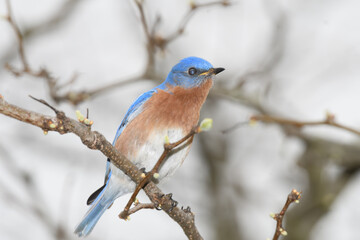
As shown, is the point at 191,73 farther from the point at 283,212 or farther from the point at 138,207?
the point at 283,212

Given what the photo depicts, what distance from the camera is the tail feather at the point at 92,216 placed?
18.4 feet

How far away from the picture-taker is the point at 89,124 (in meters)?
3.42

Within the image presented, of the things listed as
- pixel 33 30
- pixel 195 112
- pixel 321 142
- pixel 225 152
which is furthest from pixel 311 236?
pixel 33 30

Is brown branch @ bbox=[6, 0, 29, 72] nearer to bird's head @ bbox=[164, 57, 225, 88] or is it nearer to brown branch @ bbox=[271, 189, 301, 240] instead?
bird's head @ bbox=[164, 57, 225, 88]

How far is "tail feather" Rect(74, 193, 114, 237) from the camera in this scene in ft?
18.4

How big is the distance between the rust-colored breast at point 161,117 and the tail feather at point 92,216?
748 mm

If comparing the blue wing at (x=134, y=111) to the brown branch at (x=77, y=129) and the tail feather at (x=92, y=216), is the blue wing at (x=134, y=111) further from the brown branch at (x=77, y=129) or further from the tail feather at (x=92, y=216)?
the brown branch at (x=77, y=129)

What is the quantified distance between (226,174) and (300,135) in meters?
3.16

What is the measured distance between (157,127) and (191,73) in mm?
1103

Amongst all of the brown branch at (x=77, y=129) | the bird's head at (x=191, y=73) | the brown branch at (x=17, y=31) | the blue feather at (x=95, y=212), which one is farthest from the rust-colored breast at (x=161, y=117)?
the brown branch at (x=17, y=31)

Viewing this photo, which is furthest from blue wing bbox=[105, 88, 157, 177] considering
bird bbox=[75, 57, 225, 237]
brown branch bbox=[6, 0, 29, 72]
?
brown branch bbox=[6, 0, 29, 72]

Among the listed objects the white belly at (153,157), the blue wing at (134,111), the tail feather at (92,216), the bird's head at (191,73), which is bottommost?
the tail feather at (92,216)

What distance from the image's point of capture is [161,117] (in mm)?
5285

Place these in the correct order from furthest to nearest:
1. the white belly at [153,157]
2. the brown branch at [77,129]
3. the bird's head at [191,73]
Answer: the bird's head at [191,73] < the white belly at [153,157] < the brown branch at [77,129]
